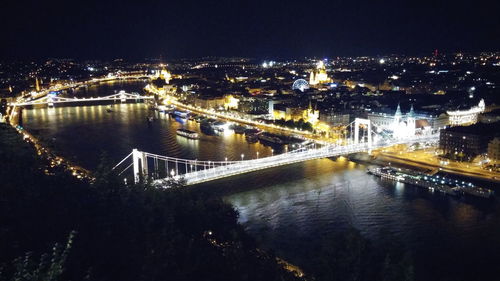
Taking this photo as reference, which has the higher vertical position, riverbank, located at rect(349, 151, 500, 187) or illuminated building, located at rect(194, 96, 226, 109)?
illuminated building, located at rect(194, 96, 226, 109)

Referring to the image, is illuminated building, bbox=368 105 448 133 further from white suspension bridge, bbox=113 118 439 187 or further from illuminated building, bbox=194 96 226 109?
illuminated building, bbox=194 96 226 109

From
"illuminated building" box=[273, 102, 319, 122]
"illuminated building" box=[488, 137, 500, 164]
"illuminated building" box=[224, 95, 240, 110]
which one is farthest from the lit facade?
"illuminated building" box=[488, 137, 500, 164]

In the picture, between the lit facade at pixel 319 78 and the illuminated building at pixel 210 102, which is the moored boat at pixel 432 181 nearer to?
the illuminated building at pixel 210 102

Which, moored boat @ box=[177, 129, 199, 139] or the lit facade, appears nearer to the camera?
moored boat @ box=[177, 129, 199, 139]

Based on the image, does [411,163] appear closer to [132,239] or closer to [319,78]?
[132,239]

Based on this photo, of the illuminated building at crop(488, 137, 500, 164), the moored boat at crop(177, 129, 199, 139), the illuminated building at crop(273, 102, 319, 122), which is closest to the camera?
the illuminated building at crop(488, 137, 500, 164)

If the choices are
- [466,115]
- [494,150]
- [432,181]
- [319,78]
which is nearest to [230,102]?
[466,115]

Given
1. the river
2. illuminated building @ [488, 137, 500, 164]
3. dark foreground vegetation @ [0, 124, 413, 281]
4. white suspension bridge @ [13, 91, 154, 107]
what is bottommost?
the river

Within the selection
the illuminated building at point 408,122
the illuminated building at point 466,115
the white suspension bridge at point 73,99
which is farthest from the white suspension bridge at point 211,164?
the white suspension bridge at point 73,99

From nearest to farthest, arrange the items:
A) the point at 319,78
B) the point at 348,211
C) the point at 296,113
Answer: the point at 348,211
the point at 296,113
the point at 319,78
